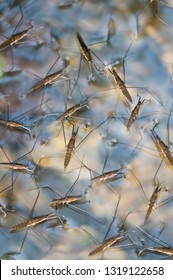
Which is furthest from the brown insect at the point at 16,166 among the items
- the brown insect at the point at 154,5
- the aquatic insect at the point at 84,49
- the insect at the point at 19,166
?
the brown insect at the point at 154,5

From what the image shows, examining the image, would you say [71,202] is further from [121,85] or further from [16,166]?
[121,85]

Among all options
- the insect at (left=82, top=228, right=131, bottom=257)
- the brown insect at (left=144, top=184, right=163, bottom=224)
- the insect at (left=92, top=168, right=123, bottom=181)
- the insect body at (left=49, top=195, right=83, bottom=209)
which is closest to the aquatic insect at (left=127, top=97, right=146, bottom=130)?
the insect at (left=92, top=168, right=123, bottom=181)

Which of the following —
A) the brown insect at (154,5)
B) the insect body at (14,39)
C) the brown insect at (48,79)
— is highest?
the brown insect at (154,5)

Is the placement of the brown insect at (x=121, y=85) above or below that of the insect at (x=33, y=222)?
above

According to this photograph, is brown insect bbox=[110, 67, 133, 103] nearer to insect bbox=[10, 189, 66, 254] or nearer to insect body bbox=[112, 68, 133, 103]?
insect body bbox=[112, 68, 133, 103]

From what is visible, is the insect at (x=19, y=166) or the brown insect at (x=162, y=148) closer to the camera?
the brown insect at (x=162, y=148)

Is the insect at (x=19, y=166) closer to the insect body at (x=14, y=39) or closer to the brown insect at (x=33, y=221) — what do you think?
the brown insect at (x=33, y=221)

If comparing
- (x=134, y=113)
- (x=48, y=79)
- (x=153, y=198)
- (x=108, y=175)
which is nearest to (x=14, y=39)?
(x=48, y=79)

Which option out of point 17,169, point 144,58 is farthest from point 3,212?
point 144,58
